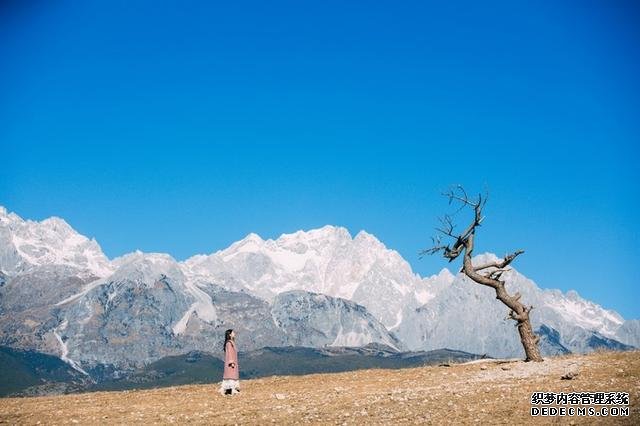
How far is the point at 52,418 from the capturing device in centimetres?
2736

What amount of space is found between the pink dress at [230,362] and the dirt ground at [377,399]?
1140 millimetres

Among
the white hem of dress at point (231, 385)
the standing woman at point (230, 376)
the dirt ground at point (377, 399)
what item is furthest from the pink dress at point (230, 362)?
the dirt ground at point (377, 399)

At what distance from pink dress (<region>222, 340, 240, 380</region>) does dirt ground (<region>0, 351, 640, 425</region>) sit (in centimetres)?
114

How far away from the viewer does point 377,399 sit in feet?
91.0

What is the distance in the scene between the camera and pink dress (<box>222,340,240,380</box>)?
33.5m

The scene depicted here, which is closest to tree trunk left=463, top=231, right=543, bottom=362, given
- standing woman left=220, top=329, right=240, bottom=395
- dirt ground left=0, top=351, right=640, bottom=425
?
dirt ground left=0, top=351, right=640, bottom=425

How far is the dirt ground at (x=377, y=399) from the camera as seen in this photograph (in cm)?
2384

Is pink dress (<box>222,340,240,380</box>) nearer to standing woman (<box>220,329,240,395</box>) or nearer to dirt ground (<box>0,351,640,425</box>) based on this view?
standing woman (<box>220,329,240,395</box>)

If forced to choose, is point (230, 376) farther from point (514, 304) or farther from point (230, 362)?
point (514, 304)

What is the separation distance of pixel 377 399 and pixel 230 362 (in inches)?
379

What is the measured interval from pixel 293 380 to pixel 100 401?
10.8 metres

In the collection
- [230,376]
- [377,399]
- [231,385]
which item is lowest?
[377,399]

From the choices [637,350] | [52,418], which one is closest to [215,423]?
[52,418]

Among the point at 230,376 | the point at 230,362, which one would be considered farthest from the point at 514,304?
the point at 230,376
